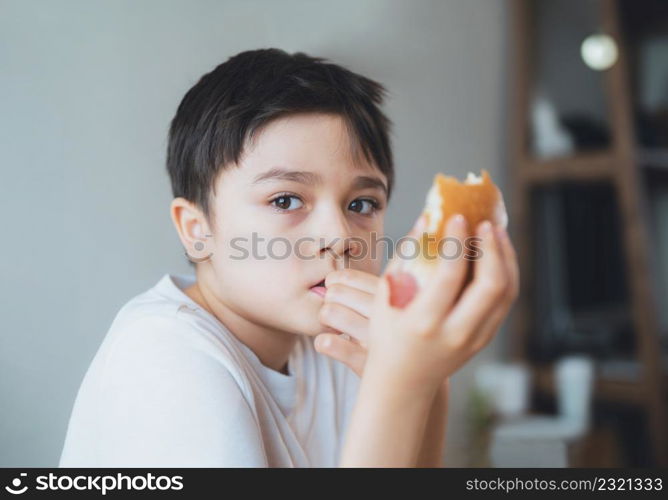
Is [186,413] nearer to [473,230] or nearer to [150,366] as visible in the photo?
[150,366]

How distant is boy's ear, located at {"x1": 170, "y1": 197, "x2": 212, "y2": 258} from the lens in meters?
0.65

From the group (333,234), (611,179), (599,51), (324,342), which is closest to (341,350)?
(324,342)

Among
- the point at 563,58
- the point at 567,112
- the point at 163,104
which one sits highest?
the point at 563,58

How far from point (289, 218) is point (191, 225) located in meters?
0.11

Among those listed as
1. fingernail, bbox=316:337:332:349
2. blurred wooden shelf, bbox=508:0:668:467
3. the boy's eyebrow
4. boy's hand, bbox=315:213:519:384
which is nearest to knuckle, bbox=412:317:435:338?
boy's hand, bbox=315:213:519:384

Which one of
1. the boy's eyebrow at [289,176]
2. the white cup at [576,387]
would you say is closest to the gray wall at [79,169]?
the boy's eyebrow at [289,176]

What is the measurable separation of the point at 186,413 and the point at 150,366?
0.16ft

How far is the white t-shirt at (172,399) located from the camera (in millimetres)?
480

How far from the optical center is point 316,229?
0.59 m

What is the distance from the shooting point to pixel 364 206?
0.66 metres

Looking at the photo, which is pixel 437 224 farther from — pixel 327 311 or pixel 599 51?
pixel 599 51

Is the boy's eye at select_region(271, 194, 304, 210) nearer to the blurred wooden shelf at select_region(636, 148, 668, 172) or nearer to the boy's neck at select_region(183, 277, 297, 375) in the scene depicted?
the boy's neck at select_region(183, 277, 297, 375)

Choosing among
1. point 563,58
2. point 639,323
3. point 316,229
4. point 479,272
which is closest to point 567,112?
point 563,58
